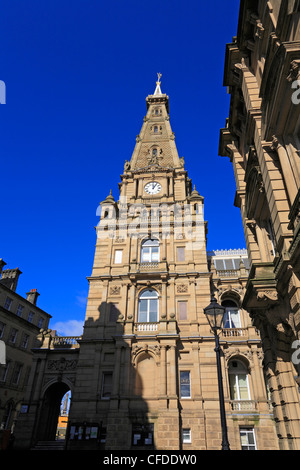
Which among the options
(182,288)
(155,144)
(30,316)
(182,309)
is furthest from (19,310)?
(155,144)

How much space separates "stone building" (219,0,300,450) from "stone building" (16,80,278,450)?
45.1ft

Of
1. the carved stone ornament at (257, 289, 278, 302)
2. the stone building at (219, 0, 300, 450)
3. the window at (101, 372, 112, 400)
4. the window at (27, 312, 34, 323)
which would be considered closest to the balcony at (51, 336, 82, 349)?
the window at (101, 372, 112, 400)

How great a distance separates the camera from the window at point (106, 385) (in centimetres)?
2552

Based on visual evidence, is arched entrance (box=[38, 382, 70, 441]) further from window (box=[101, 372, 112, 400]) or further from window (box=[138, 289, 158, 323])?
window (box=[138, 289, 158, 323])

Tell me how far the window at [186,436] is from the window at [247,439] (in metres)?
3.91

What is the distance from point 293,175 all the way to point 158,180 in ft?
92.5

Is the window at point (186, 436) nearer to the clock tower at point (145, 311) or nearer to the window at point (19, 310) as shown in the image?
the clock tower at point (145, 311)

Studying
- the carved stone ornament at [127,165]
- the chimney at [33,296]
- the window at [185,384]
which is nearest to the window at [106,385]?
the window at [185,384]

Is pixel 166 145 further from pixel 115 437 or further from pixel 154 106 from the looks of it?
pixel 115 437

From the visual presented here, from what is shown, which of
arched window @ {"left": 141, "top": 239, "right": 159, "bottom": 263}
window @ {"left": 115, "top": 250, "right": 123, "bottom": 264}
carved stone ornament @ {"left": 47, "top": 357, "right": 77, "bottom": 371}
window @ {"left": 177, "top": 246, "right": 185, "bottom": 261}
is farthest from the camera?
window @ {"left": 115, "top": 250, "right": 123, "bottom": 264}

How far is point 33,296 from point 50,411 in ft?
72.8

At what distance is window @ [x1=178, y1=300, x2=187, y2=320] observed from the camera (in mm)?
28095

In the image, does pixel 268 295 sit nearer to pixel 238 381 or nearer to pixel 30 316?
pixel 238 381
